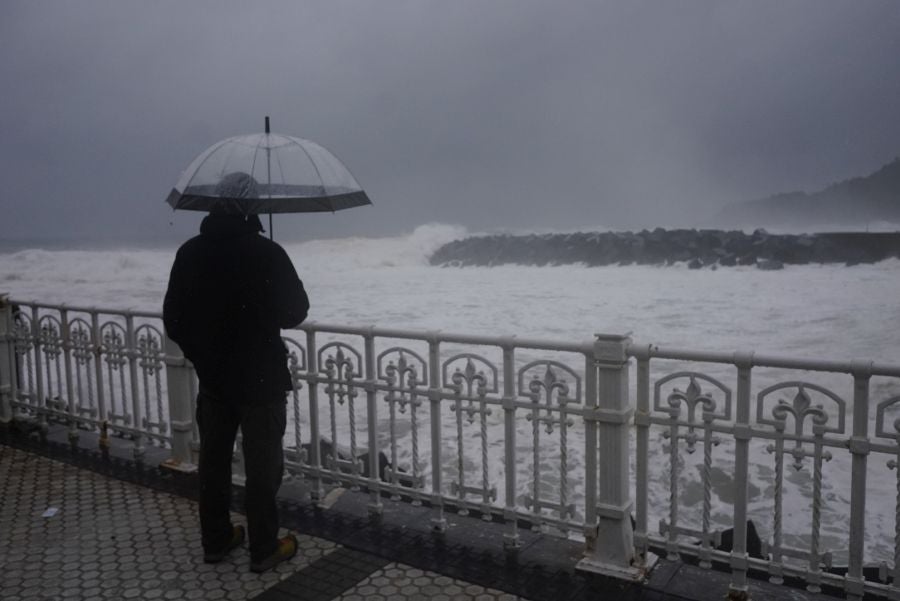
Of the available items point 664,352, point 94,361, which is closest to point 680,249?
point 94,361

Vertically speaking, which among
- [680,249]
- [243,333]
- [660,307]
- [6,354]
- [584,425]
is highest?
[243,333]

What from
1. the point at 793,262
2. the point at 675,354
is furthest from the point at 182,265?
the point at 793,262

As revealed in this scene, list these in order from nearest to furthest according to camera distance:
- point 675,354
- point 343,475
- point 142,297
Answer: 1. point 675,354
2. point 343,475
3. point 142,297

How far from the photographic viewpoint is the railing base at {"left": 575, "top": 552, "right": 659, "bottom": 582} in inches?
146

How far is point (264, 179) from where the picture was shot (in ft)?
13.1

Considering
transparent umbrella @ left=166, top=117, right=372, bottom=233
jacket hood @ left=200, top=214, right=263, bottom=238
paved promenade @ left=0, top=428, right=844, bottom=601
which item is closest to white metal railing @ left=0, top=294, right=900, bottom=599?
paved promenade @ left=0, top=428, right=844, bottom=601

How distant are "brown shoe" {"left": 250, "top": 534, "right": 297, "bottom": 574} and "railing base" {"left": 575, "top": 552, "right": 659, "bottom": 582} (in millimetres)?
1493

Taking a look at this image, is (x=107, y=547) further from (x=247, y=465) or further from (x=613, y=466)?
(x=613, y=466)

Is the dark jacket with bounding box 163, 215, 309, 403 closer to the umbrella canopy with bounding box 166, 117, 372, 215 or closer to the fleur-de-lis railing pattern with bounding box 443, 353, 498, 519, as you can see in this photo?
the umbrella canopy with bounding box 166, 117, 372, 215

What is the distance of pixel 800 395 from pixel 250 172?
9.45 feet

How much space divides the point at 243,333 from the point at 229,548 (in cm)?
128

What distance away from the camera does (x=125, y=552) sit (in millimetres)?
4074

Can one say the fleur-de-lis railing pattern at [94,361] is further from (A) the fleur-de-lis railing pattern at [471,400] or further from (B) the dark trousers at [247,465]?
(A) the fleur-de-lis railing pattern at [471,400]

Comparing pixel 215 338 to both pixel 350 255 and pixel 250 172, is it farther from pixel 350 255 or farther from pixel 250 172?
pixel 350 255
